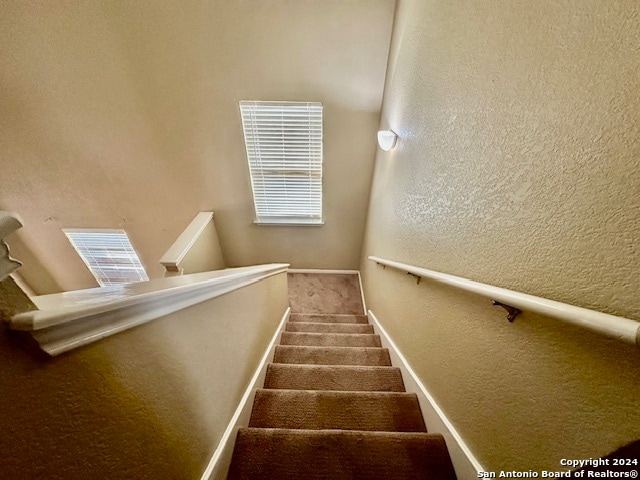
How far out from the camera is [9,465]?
35 centimetres

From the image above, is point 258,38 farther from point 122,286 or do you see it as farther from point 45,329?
point 45,329

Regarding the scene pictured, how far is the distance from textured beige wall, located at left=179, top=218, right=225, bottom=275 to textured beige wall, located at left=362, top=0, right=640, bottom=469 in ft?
8.24

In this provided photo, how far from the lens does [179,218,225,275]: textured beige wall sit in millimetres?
2719

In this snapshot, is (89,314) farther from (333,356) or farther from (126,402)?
(333,356)

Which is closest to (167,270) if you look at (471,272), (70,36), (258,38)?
(70,36)

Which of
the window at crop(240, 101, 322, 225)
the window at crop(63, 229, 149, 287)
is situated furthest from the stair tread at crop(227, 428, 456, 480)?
the window at crop(63, 229, 149, 287)

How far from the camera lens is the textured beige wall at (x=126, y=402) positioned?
37 cm

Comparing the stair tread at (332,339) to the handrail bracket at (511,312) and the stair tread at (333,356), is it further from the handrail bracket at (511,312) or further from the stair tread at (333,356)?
the handrail bracket at (511,312)

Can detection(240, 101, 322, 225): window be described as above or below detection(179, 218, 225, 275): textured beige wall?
above

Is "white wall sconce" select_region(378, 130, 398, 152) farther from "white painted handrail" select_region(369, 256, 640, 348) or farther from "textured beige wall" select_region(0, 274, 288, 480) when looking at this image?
"textured beige wall" select_region(0, 274, 288, 480)

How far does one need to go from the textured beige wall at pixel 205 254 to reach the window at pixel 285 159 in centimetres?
70

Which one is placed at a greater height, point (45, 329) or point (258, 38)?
point (258, 38)

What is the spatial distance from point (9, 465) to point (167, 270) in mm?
2276

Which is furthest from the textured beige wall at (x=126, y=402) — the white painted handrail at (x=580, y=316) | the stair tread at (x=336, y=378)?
the white painted handrail at (x=580, y=316)
